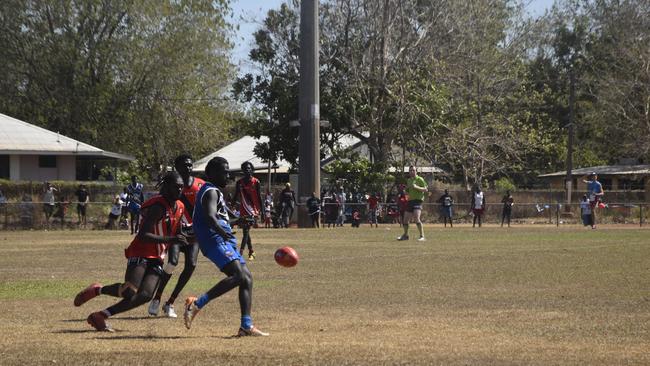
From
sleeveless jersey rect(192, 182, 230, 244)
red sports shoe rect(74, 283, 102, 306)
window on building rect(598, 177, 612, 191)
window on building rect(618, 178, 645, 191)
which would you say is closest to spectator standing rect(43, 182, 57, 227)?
red sports shoe rect(74, 283, 102, 306)

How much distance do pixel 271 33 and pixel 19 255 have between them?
107 feet

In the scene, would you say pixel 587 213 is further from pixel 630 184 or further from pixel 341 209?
pixel 630 184

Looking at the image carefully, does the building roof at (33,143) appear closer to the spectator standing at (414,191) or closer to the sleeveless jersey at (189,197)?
the spectator standing at (414,191)

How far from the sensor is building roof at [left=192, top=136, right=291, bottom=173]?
221 feet

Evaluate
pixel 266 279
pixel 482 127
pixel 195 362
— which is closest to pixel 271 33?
pixel 482 127

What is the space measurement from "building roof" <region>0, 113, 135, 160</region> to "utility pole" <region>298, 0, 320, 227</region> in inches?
504

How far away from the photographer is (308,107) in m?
46.7

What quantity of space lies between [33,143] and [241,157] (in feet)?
64.2

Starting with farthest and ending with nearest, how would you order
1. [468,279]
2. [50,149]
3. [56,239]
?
[50,149]
[56,239]
[468,279]

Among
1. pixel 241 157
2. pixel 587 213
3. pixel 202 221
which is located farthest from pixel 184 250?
pixel 241 157

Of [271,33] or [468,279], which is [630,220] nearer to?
[271,33]

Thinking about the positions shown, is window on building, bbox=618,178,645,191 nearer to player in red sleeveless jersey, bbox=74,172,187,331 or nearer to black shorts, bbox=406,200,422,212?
black shorts, bbox=406,200,422,212

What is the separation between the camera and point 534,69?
86.2 m

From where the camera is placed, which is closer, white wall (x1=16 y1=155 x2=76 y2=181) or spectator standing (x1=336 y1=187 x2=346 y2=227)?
spectator standing (x1=336 y1=187 x2=346 y2=227)
